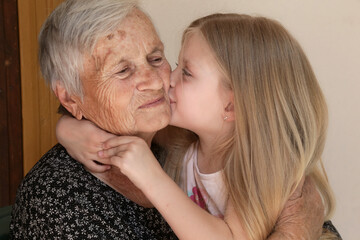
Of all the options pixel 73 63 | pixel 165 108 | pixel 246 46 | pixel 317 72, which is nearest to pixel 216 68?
pixel 246 46

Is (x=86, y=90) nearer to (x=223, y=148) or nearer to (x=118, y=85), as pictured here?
(x=118, y=85)

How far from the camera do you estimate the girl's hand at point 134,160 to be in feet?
5.06

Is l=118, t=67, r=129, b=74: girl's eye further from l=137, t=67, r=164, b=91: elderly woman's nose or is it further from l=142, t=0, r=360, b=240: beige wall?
l=142, t=0, r=360, b=240: beige wall

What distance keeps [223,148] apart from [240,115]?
0.20 meters

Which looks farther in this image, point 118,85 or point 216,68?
point 216,68

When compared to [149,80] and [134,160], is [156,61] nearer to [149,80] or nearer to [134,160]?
[149,80]

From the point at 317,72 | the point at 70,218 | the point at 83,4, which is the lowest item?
the point at 70,218

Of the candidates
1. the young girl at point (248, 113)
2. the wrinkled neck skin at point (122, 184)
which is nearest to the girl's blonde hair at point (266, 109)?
the young girl at point (248, 113)

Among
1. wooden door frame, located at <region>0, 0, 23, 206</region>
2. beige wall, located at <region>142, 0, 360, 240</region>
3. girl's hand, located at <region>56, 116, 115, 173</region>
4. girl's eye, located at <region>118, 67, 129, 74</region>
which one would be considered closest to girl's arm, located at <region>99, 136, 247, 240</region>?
girl's hand, located at <region>56, 116, 115, 173</region>

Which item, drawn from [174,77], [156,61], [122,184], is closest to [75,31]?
[156,61]

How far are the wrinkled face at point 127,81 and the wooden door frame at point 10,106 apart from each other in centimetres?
174

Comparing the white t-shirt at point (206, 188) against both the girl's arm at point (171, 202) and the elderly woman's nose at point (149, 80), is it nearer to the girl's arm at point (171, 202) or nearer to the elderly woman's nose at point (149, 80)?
the girl's arm at point (171, 202)

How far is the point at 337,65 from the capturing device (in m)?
2.73

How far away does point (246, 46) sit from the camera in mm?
1815
